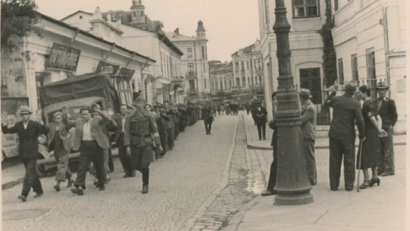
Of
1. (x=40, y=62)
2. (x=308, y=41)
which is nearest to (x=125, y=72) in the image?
(x=308, y=41)

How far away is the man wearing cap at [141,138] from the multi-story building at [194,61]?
67066 millimetres

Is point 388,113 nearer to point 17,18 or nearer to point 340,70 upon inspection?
point 17,18

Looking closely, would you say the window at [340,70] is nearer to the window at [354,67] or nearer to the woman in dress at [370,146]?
the window at [354,67]

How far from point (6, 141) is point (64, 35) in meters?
5.91

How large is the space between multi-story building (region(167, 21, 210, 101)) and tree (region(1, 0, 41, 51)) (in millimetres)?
62090

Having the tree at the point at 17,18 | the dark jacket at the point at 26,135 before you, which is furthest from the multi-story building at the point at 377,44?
the dark jacket at the point at 26,135

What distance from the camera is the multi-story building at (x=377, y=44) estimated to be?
54.1 feet

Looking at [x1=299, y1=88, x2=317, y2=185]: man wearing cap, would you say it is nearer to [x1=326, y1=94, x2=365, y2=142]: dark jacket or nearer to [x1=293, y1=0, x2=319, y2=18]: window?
[x1=326, y1=94, x2=365, y2=142]: dark jacket

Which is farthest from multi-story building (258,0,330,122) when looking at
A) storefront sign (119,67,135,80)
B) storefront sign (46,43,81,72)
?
storefront sign (46,43,81,72)

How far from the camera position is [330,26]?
25406 mm

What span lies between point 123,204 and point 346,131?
3.71m

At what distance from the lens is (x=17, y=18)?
614 inches

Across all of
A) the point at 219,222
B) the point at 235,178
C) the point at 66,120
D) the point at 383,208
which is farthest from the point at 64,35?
the point at 383,208

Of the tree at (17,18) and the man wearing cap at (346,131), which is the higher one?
the tree at (17,18)
